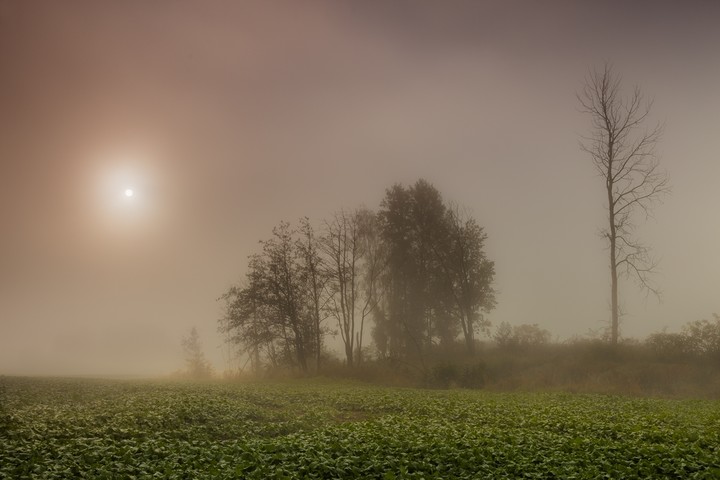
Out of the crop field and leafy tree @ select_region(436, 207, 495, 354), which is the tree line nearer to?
leafy tree @ select_region(436, 207, 495, 354)

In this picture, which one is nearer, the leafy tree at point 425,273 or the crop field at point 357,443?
the crop field at point 357,443

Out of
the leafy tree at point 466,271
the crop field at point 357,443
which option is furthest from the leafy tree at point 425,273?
the crop field at point 357,443

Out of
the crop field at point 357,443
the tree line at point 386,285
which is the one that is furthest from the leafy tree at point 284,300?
the crop field at point 357,443

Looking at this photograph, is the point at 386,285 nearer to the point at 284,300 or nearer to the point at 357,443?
the point at 284,300

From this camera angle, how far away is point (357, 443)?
13961 millimetres

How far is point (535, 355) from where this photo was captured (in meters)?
40.8

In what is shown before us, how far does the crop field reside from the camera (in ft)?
38.2

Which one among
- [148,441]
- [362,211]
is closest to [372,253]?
[362,211]

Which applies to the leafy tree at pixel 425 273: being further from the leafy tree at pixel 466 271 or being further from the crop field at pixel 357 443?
the crop field at pixel 357 443

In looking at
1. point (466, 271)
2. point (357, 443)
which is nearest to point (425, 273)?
point (466, 271)

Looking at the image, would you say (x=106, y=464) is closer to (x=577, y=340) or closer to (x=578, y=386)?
(x=578, y=386)

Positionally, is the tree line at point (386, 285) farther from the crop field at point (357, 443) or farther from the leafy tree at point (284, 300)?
the crop field at point (357, 443)

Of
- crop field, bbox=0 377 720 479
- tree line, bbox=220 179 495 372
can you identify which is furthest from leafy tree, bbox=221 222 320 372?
crop field, bbox=0 377 720 479

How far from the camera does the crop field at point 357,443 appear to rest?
1164 centimetres
